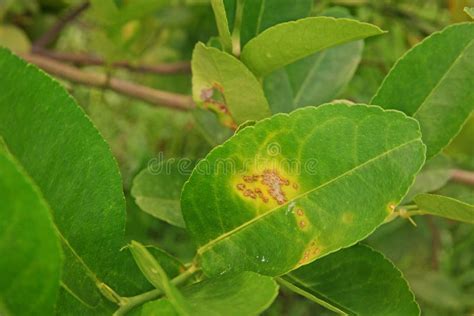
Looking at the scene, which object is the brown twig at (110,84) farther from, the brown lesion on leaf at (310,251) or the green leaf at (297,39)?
the brown lesion on leaf at (310,251)

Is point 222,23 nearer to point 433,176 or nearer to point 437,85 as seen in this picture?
point 437,85

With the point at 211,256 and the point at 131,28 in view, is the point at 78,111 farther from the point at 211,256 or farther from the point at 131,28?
the point at 131,28

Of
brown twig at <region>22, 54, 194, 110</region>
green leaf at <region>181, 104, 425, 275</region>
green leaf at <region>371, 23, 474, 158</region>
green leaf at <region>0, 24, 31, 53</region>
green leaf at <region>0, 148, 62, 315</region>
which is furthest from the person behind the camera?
green leaf at <region>0, 24, 31, 53</region>

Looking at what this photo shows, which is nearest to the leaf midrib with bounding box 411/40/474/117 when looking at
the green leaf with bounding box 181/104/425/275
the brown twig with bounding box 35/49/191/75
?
the green leaf with bounding box 181/104/425/275

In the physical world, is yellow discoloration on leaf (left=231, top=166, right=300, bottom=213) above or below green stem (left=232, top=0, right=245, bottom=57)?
below

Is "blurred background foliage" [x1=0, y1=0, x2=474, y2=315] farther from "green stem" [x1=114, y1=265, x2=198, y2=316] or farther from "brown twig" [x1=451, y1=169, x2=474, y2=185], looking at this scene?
"green stem" [x1=114, y1=265, x2=198, y2=316]

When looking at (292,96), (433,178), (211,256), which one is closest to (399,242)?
(433,178)

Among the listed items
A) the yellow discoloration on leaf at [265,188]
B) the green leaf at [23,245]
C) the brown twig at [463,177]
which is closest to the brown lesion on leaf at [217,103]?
the yellow discoloration on leaf at [265,188]
